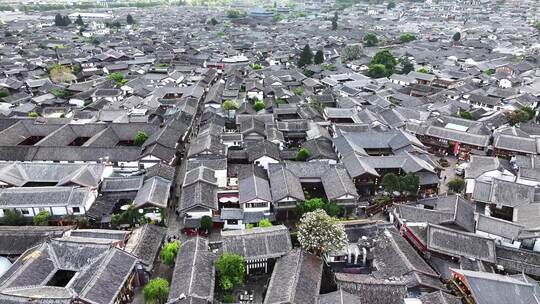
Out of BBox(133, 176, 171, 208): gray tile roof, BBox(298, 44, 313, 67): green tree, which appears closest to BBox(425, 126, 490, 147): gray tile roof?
BBox(133, 176, 171, 208): gray tile roof

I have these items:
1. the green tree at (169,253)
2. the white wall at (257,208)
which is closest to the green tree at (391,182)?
the white wall at (257,208)

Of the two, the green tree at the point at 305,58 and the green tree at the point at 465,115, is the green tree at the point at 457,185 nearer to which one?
the green tree at the point at 465,115

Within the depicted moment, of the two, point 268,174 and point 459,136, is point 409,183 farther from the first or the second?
point 459,136

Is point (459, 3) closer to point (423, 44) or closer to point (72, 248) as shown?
point (423, 44)

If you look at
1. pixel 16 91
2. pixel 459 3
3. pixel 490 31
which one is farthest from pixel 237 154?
pixel 459 3

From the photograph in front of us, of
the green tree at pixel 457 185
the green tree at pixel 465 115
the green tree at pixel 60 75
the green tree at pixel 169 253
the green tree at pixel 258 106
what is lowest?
the green tree at pixel 457 185

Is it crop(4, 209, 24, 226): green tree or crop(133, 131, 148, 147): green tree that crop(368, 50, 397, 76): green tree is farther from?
crop(4, 209, 24, 226): green tree

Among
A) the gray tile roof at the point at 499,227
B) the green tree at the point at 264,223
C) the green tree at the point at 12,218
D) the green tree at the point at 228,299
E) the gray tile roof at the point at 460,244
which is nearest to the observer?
the green tree at the point at 228,299
